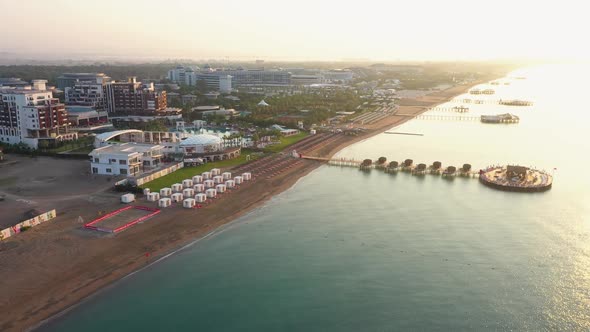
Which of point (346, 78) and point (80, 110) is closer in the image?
point (80, 110)

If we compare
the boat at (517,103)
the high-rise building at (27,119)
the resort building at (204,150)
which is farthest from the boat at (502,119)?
the high-rise building at (27,119)

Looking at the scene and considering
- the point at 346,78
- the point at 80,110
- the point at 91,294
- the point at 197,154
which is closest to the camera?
the point at 91,294

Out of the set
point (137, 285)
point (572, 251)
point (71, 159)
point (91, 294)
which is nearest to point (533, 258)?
point (572, 251)

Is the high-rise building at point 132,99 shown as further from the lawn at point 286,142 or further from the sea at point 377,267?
the sea at point 377,267

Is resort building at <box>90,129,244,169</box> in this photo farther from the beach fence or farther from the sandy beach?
the beach fence

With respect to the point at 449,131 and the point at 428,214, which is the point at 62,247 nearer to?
the point at 428,214

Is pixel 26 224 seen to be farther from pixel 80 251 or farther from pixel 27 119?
pixel 27 119

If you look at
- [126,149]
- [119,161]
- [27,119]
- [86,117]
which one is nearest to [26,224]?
[119,161]
